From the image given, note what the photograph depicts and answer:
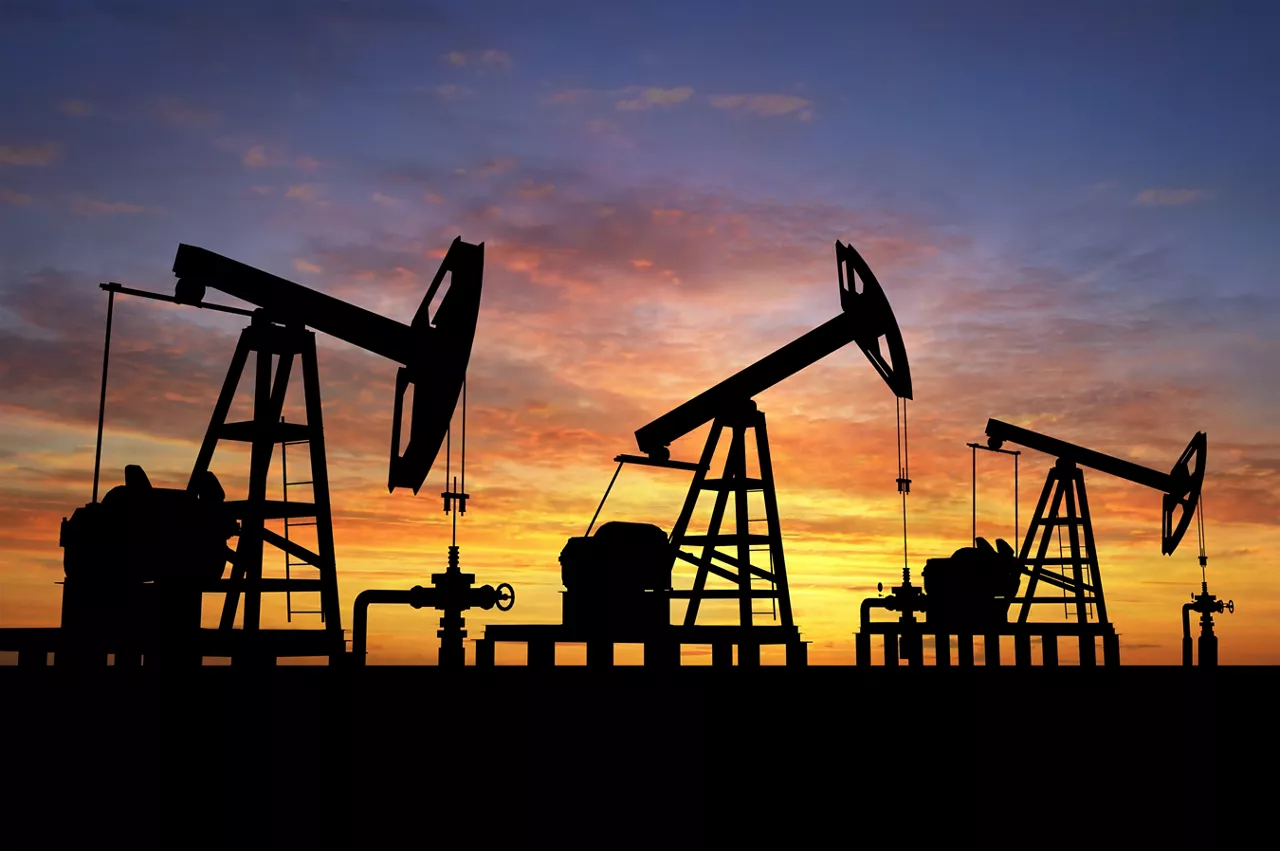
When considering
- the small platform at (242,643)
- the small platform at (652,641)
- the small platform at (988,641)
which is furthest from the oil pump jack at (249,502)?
the small platform at (988,641)

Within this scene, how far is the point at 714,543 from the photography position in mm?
27828

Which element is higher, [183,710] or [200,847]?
[183,710]

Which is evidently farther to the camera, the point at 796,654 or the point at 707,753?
the point at 796,654

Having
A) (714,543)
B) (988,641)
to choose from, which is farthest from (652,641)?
(988,641)

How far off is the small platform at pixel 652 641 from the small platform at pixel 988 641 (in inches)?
346

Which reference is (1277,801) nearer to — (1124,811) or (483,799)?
(1124,811)

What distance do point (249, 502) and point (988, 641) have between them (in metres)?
22.3

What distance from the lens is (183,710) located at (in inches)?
614

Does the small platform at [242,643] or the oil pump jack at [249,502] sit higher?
the oil pump jack at [249,502]

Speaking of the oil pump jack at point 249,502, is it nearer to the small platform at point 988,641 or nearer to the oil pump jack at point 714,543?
the oil pump jack at point 714,543

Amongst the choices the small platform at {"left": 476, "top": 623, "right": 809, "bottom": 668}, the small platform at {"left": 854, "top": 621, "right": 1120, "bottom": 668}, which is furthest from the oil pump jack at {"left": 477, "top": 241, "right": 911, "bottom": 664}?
the small platform at {"left": 854, "top": 621, "right": 1120, "bottom": 668}

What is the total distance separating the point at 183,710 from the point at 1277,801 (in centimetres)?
1652

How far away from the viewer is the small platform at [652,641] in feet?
86.6

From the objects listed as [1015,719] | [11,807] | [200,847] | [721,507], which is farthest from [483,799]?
[1015,719]
